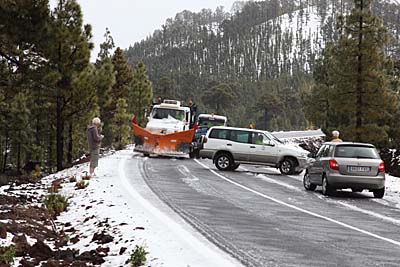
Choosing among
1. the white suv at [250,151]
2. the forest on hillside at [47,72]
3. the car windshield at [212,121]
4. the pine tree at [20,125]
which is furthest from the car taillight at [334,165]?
the pine tree at [20,125]

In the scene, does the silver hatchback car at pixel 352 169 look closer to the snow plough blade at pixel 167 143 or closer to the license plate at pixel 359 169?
the license plate at pixel 359 169

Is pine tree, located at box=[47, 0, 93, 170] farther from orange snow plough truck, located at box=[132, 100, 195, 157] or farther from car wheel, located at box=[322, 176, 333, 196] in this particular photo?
car wheel, located at box=[322, 176, 333, 196]

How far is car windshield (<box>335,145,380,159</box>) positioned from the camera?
15.8m

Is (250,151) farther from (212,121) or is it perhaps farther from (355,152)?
(212,121)

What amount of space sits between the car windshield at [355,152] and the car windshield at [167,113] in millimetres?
14005

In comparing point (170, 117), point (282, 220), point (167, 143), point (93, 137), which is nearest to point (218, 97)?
point (170, 117)

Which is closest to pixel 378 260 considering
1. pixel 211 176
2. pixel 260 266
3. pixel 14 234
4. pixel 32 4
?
pixel 260 266

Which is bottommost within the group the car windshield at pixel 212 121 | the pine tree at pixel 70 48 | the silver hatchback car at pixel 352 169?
the silver hatchback car at pixel 352 169

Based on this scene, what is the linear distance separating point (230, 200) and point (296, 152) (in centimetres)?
949

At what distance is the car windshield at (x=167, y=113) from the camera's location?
95.0 ft

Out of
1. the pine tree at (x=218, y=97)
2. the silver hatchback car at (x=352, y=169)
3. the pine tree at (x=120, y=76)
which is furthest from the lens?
the pine tree at (x=218, y=97)

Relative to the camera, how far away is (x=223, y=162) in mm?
22609

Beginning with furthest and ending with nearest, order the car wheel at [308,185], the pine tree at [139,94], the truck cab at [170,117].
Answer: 1. the pine tree at [139,94]
2. the truck cab at [170,117]
3. the car wheel at [308,185]

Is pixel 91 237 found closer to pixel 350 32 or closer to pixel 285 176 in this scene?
pixel 285 176
